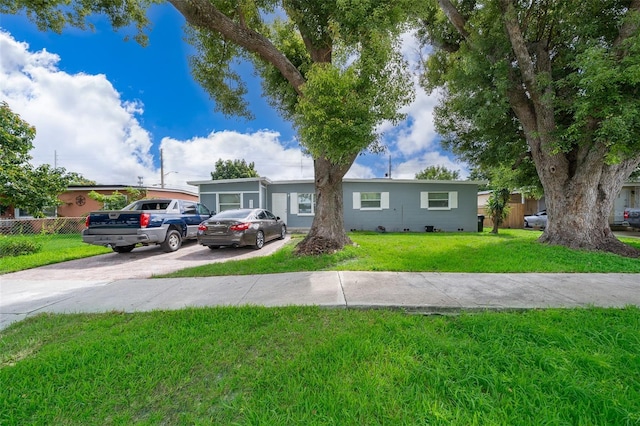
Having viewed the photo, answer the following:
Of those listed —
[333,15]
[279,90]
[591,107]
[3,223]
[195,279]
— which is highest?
[333,15]

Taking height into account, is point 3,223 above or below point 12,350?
above

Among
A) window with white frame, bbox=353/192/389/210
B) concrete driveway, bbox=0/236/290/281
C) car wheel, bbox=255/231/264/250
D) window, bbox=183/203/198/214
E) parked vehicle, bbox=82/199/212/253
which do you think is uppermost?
window with white frame, bbox=353/192/389/210

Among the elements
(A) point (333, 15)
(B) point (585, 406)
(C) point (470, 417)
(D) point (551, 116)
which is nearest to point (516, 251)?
(D) point (551, 116)

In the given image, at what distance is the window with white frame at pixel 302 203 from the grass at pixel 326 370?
1185cm

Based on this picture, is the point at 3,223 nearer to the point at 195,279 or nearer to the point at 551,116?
the point at 195,279

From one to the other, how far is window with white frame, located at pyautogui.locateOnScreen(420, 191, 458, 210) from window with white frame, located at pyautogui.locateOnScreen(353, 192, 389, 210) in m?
2.18

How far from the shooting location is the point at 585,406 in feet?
5.49

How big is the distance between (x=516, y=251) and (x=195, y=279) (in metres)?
7.78

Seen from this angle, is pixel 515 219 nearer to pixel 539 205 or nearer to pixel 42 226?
pixel 539 205

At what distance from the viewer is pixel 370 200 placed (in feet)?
47.5

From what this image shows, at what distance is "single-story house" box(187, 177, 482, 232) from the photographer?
1445 centimetres

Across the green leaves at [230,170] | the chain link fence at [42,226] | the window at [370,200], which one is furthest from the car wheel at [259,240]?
the green leaves at [230,170]

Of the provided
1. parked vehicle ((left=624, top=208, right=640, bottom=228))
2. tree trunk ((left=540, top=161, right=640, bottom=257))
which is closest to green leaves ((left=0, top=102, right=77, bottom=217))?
tree trunk ((left=540, top=161, right=640, bottom=257))

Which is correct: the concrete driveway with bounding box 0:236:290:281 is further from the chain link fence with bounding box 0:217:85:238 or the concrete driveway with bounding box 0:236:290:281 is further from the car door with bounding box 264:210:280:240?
the chain link fence with bounding box 0:217:85:238
